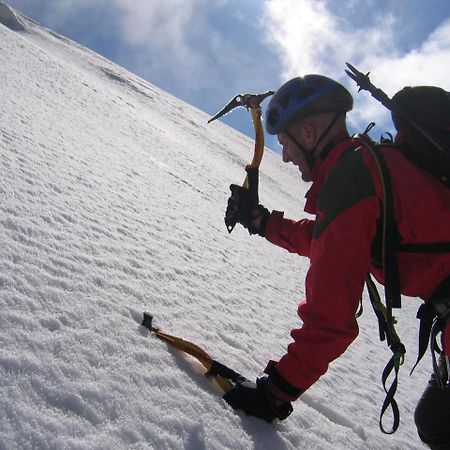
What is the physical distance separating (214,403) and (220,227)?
4281 millimetres

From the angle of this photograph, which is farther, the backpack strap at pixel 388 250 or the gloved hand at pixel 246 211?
the gloved hand at pixel 246 211

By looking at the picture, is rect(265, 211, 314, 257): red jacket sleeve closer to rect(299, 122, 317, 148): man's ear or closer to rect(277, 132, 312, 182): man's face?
rect(277, 132, 312, 182): man's face

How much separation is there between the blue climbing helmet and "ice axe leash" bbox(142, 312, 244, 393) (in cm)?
123

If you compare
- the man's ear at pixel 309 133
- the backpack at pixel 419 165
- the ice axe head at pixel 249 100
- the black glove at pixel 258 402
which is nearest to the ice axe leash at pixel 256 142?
the ice axe head at pixel 249 100

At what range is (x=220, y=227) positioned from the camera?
623 cm

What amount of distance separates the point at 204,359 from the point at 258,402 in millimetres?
386

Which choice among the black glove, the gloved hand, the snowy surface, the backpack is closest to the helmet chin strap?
the backpack

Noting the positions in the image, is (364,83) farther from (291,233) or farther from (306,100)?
(291,233)

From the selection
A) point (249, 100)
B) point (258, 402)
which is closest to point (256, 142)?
point (249, 100)

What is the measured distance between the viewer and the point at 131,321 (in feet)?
7.54

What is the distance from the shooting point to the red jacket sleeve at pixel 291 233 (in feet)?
8.63

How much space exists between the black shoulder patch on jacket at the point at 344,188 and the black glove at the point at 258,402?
0.81 metres

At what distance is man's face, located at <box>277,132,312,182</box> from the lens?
215 cm

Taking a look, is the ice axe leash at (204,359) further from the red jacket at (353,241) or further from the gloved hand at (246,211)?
the gloved hand at (246,211)
